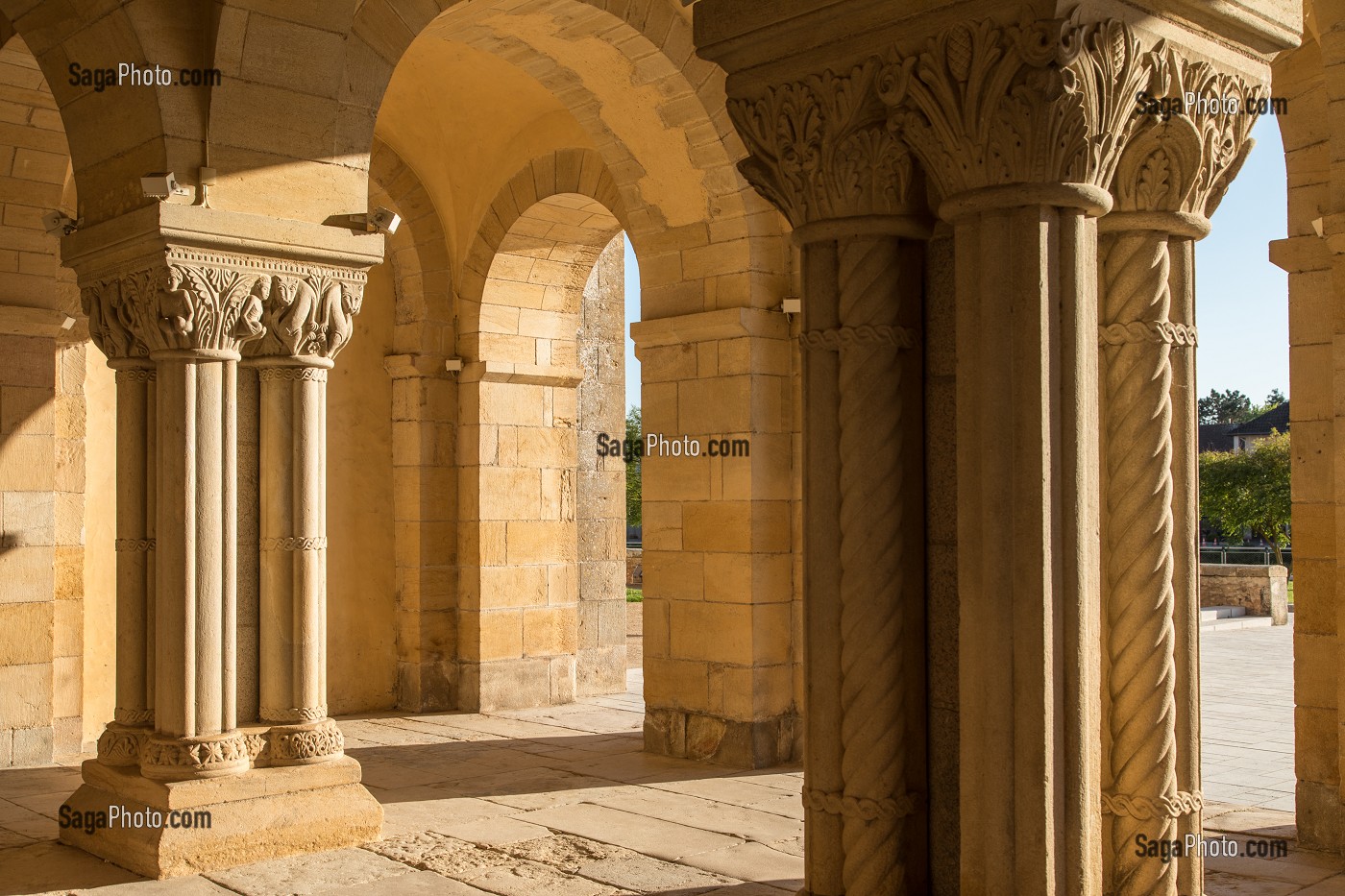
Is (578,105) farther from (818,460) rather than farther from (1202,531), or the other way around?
(1202,531)

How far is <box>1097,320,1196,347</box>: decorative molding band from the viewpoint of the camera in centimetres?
238

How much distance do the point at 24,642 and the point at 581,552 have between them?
385 centimetres

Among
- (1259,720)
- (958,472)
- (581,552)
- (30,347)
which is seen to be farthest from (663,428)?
(958,472)

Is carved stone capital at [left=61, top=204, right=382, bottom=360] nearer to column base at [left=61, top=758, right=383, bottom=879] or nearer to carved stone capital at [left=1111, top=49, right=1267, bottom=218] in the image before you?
column base at [left=61, top=758, right=383, bottom=879]

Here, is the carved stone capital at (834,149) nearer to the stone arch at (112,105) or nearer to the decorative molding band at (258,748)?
the stone arch at (112,105)

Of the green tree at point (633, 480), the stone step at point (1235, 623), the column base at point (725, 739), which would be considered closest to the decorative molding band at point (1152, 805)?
the column base at point (725, 739)

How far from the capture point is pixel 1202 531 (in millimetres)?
35688

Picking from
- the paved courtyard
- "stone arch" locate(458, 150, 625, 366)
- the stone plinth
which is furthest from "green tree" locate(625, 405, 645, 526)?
"stone arch" locate(458, 150, 625, 366)

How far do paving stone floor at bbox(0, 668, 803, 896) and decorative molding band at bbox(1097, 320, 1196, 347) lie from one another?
2.18m

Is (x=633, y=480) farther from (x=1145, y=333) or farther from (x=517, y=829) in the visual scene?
(x=1145, y=333)

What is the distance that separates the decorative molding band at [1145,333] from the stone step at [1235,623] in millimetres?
11995

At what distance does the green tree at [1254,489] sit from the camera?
2466cm

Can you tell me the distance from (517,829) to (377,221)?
2369 mm

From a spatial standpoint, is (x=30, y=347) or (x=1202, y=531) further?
(x=1202, y=531)
